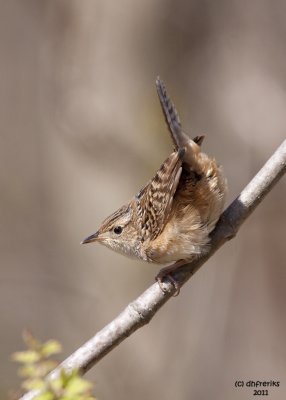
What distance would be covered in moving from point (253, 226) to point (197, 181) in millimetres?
3476

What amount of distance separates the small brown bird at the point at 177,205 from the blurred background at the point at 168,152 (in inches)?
112

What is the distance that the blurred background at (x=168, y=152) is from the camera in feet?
21.5

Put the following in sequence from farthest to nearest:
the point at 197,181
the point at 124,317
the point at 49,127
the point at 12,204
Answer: the point at 12,204 < the point at 49,127 < the point at 197,181 < the point at 124,317

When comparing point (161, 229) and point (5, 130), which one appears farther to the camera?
point (5, 130)

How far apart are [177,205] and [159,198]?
0.14 meters

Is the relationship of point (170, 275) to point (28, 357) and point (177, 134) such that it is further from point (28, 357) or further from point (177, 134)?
point (28, 357)

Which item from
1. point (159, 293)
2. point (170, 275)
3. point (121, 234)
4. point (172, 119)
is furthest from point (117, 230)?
point (159, 293)

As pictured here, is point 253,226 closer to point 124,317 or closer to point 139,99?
point 139,99

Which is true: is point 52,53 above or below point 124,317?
above

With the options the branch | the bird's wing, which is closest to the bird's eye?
the bird's wing

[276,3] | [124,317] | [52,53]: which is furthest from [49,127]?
[124,317]

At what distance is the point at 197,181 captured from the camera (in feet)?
11.5

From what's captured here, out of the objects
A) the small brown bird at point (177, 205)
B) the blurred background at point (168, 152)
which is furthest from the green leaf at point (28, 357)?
the blurred background at point (168, 152)

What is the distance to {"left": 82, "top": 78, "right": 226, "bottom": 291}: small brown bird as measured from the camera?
3.32 meters
